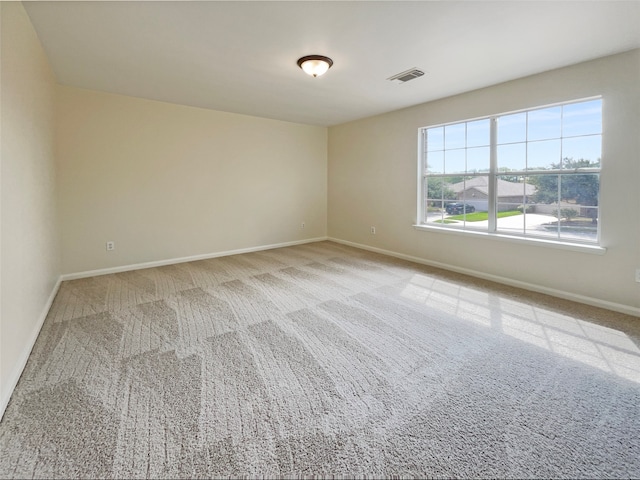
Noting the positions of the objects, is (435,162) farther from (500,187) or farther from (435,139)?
(500,187)

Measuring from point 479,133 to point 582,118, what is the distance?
1.09m

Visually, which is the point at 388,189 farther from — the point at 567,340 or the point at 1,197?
the point at 1,197

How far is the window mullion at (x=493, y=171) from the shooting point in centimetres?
389

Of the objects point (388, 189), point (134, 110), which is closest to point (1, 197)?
point (134, 110)

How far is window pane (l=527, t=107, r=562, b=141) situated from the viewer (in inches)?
132

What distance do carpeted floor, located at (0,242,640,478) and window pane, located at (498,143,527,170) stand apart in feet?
5.28

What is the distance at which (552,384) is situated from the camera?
1.91m

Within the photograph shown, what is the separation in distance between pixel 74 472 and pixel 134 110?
14.4 feet

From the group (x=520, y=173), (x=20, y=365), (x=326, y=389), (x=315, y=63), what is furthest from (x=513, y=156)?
(x=20, y=365)

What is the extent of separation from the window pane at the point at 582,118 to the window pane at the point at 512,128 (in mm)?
395

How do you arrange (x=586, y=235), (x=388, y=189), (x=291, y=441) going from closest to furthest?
Answer: (x=291, y=441) < (x=586, y=235) < (x=388, y=189)

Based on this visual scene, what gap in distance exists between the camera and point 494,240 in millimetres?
3920

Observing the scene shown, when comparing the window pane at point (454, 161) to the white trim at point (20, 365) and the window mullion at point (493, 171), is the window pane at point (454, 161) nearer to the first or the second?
the window mullion at point (493, 171)

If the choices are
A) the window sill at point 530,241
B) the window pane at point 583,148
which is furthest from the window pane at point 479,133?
the window sill at point 530,241
